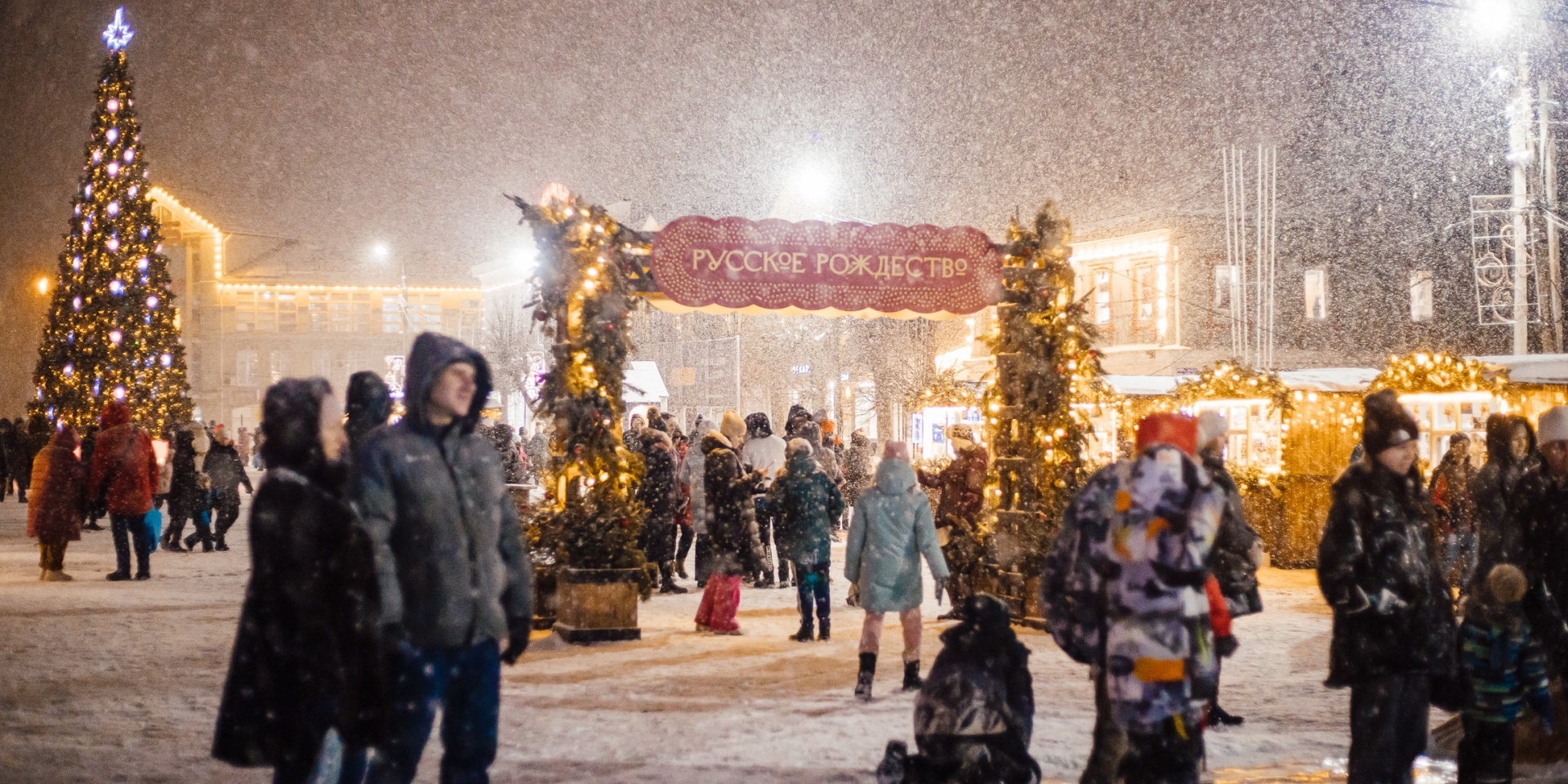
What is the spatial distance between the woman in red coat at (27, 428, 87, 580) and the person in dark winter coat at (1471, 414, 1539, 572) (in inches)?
530

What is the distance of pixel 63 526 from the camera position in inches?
563

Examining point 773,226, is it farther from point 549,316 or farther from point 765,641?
point 765,641

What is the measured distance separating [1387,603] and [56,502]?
1359cm

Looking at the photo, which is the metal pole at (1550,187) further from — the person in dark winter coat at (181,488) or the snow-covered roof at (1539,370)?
the person in dark winter coat at (181,488)

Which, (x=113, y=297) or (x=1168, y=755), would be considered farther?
(x=113, y=297)

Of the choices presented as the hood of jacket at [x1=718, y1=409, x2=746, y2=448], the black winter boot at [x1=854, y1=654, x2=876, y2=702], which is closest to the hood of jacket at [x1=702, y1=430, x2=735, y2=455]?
the hood of jacket at [x1=718, y1=409, x2=746, y2=448]

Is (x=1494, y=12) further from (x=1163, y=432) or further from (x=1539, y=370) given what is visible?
(x=1163, y=432)

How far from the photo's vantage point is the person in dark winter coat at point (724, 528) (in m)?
11.2

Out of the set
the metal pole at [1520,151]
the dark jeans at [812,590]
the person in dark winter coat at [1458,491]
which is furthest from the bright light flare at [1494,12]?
the dark jeans at [812,590]

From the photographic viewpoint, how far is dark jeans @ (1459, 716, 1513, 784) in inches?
220

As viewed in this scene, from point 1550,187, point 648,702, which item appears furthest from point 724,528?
point 1550,187

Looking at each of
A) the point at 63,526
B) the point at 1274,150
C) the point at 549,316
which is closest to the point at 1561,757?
the point at 549,316

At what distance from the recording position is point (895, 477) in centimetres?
851

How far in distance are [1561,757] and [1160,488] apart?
314cm
